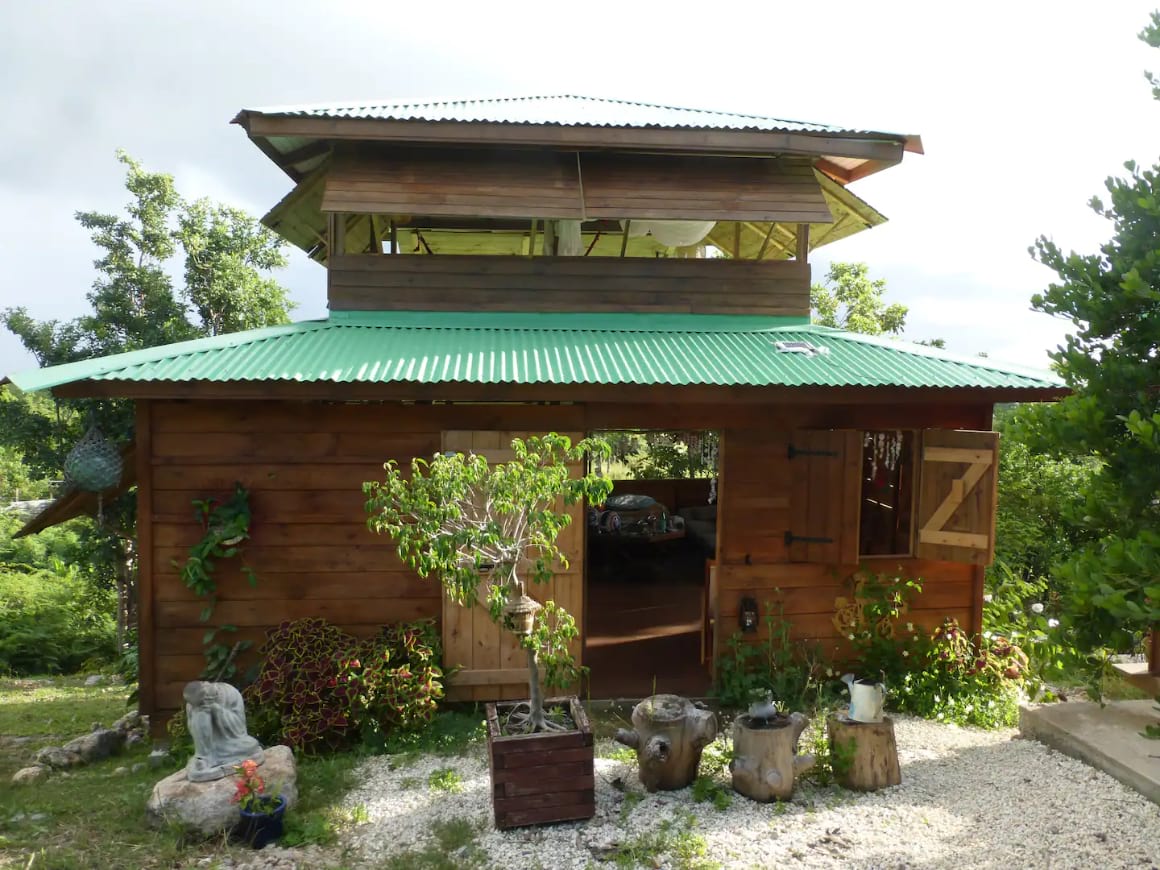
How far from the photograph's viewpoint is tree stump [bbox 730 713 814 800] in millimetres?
4711

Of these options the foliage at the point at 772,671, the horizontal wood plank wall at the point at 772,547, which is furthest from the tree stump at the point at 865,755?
the horizontal wood plank wall at the point at 772,547

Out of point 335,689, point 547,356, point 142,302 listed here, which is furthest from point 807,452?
point 142,302

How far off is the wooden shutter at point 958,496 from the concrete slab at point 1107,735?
1.20 metres

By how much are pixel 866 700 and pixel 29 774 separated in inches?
233

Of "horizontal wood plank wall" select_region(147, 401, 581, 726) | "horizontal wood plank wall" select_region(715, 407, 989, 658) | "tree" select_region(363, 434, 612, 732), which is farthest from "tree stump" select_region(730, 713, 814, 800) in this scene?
"horizontal wood plank wall" select_region(147, 401, 581, 726)

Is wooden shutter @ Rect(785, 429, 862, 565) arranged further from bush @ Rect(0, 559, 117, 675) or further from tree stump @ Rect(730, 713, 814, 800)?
bush @ Rect(0, 559, 117, 675)

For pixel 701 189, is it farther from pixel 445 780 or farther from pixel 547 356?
pixel 445 780

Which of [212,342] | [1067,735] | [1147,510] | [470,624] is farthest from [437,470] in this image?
[1067,735]

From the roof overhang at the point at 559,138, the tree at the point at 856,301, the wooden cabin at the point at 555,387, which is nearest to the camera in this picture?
the wooden cabin at the point at 555,387

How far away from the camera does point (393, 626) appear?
620cm

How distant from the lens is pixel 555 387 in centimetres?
590

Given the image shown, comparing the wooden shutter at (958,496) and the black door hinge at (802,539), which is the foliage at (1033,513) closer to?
the wooden shutter at (958,496)

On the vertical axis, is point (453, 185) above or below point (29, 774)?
above

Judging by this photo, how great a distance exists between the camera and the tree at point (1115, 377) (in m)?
4.12
